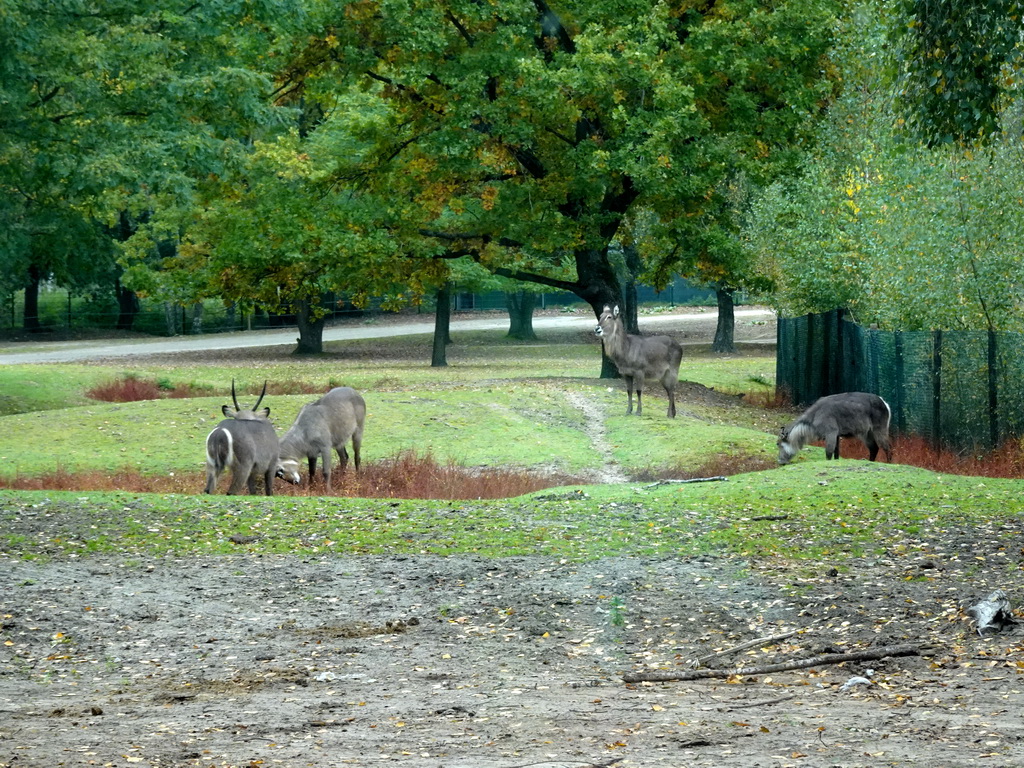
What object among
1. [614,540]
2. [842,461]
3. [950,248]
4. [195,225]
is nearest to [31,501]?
[614,540]

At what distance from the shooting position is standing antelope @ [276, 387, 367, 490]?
17906 mm

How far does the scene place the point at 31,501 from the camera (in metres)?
14.5

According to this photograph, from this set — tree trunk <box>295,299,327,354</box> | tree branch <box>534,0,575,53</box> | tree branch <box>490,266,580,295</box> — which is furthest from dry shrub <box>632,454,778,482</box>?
tree trunk <box>295,299,327,354</box>

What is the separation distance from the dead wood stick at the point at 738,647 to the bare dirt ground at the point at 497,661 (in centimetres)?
5

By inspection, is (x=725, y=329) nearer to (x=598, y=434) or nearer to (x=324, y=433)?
(x=598, y=434)

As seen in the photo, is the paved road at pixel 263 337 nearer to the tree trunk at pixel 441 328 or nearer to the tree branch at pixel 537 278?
the tree trunk at pixel 441 328

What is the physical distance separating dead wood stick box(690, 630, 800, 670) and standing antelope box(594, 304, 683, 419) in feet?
59.6

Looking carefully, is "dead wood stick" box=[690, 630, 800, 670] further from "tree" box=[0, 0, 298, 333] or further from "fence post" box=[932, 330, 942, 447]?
"tree" box=[0, 0, 298, 333]

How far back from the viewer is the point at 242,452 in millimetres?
16250

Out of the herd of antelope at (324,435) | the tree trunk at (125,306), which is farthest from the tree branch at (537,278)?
the tree trunk at (125,306)

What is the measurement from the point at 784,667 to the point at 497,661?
196 centimetres

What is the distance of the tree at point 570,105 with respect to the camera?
29.5 m

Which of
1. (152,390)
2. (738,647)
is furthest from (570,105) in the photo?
(738,647)

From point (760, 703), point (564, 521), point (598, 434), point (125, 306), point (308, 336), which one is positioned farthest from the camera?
point (125, 306)
